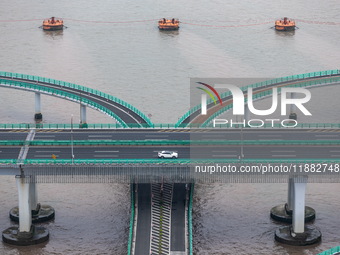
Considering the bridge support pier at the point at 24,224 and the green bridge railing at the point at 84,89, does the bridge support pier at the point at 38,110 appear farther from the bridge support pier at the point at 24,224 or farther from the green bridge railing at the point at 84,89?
the bridge support pier at the point at 24,224

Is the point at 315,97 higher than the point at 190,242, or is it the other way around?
the point at 315,97

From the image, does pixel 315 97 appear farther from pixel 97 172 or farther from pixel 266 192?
pixel 97 172

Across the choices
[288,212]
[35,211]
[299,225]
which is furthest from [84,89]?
[299,225]

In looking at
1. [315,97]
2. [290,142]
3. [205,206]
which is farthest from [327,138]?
[315,97]

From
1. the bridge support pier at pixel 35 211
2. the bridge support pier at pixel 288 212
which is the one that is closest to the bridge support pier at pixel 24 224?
the bridge support pier at pixel 35 211

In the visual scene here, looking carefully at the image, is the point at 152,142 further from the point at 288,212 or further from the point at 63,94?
the point at 63,94

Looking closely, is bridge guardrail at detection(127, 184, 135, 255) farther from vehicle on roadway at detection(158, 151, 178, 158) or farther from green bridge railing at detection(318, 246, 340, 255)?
green bridge railing at detection(318, 246, 340, 255)

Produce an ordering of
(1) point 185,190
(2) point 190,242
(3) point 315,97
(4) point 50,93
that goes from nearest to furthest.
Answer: (2) point 190,242 → (1) point 185,190 → (4) point 50,93 → (3) point 315,97

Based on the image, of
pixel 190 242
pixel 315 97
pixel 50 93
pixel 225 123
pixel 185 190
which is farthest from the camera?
pixel 315 97
